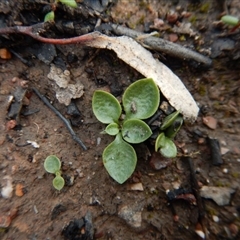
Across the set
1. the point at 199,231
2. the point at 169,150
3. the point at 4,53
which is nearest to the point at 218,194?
the point at 199,231

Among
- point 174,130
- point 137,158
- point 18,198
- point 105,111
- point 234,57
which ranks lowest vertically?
point 18,198

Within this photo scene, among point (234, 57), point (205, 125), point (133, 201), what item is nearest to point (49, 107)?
point (133, 201)

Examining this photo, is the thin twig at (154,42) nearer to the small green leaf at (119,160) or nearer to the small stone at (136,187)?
the small green leaf at (119,160)

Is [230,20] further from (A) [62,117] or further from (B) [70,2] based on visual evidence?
(A) [62,117]

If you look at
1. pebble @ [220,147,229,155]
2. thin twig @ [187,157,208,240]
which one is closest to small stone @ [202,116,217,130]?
pebble @ [220,147,229,155]

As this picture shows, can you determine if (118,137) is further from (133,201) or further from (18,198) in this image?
(18,198)

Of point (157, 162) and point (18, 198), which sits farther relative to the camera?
point (157, 162)
